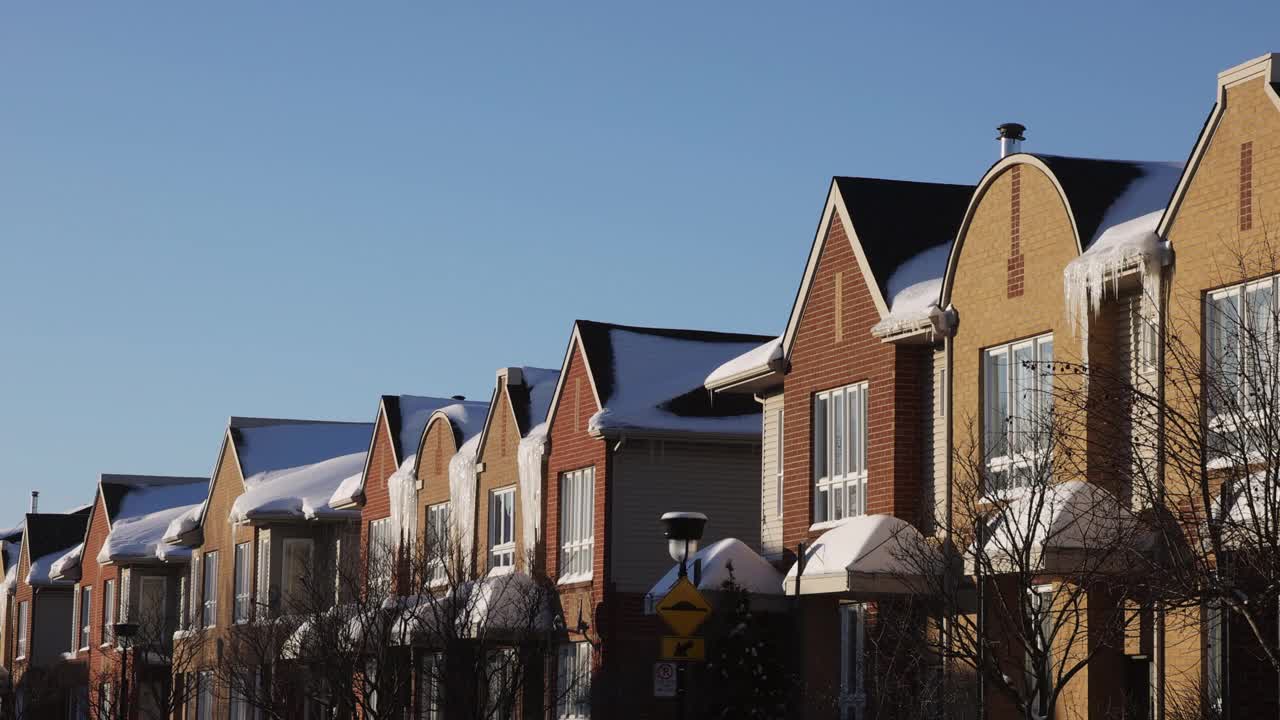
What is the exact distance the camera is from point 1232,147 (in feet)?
63.6

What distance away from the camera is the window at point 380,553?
37781 millimetres

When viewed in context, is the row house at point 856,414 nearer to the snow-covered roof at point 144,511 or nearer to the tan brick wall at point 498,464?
the tan brick wall at point 498,464

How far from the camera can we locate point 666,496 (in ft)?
112

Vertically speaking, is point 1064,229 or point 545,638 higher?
point 1064,229

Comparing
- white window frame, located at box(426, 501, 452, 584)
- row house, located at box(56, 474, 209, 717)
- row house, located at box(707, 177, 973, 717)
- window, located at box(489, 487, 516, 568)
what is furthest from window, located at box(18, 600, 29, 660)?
row house, located at box(707, 177, 973, 717)

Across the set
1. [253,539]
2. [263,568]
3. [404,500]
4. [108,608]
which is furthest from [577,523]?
[108,608]

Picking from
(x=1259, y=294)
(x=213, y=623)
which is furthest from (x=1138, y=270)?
(x=213, y=623)

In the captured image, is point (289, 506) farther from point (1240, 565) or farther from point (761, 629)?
point (1240, 565)

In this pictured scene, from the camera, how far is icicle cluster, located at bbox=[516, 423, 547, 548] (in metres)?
36.0

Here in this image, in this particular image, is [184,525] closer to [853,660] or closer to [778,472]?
[778,472]

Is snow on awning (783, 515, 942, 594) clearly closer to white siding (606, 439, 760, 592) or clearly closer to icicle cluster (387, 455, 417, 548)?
white siding (606, 439, 760, 592)

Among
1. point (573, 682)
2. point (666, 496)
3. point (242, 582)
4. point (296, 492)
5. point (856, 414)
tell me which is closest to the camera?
point (856, 414)

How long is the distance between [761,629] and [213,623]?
28447mm

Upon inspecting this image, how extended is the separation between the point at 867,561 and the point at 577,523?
11.8 m
